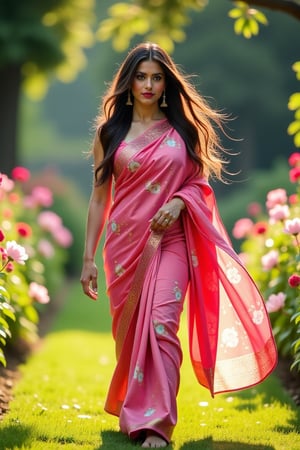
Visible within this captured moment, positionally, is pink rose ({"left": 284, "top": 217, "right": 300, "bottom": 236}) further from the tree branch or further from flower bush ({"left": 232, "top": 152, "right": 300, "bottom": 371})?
the tree branch

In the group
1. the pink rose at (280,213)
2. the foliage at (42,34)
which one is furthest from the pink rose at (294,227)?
the foliage at (42,34)

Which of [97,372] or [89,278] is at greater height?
[89,278]

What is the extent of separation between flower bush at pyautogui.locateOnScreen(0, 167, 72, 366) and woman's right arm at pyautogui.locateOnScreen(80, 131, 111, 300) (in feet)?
1.34

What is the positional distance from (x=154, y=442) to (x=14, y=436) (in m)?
0.72

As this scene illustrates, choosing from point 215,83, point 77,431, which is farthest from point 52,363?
point 215,83

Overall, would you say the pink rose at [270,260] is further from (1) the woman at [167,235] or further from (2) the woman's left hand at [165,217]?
(2) the woman's left hand at [165,217]

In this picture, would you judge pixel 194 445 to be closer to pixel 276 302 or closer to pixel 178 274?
pixel 178 274

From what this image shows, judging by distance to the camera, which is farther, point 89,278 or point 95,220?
point 95,220

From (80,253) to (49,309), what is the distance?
5.00 metres

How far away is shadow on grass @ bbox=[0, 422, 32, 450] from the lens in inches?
175

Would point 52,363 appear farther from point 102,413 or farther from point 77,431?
point 77,431

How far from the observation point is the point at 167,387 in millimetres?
4438

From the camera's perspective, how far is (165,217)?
4664mm

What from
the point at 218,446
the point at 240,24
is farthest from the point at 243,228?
the point at 218,446
